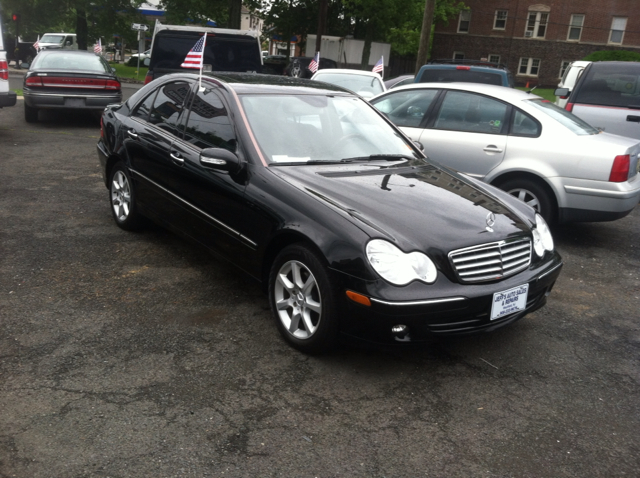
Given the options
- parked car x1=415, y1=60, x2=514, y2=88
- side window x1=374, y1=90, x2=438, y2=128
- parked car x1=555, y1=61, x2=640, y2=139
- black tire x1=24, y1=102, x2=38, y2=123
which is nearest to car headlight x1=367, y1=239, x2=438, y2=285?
side window x1=374, y1=90, x2=438, y2=128

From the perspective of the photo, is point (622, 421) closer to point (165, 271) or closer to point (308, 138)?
point (308, 138)

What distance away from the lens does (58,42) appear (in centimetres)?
3325

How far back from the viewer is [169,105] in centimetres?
545

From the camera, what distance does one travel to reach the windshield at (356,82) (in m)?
12.8

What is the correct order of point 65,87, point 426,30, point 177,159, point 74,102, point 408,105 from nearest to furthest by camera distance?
point 177,159 < point 408,105 < point 65,87 < point 74,102 < point 426,30

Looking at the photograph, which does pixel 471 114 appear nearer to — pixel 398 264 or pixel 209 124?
pixel 209 124

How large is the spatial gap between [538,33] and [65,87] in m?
44.3

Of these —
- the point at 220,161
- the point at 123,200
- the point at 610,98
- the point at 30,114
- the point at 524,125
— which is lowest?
the point at 30,114

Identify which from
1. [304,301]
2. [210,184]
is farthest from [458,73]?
[304,301]

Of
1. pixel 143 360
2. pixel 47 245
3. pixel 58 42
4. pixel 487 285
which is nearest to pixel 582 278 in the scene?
pixel 487 285

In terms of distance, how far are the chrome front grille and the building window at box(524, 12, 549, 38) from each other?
163 feet

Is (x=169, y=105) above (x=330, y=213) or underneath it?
above

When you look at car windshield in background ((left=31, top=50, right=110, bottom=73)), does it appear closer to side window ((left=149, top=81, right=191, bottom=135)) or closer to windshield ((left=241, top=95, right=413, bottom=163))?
side window ((left=149, top=81, right=191, bottom=135))

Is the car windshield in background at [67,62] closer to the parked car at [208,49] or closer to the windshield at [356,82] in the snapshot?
the parked car at [208,49]
